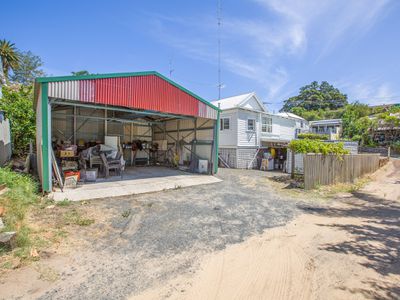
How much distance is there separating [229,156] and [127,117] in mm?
8317

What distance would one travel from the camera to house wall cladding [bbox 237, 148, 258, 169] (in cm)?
1698

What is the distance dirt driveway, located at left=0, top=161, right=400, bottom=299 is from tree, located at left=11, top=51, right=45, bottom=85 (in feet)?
135

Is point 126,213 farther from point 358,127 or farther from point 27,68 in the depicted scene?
point 27,68

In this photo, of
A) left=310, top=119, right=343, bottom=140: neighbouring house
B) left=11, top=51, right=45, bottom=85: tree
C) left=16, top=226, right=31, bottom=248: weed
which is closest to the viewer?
left=16, top=226, right=31, bottom=248: weed

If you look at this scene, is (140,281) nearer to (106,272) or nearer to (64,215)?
(106,272)

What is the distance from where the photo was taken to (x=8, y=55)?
26.5m

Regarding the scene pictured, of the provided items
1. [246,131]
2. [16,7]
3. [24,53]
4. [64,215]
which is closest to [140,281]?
[64,215]

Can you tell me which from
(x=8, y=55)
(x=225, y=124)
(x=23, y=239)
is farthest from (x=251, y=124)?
(x=8, y=55)

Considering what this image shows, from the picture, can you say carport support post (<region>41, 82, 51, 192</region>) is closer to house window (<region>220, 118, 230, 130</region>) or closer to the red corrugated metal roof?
the red corrugated metal roof

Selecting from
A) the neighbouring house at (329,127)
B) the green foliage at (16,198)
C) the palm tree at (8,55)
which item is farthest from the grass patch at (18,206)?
the neighbouring house at (329,127)

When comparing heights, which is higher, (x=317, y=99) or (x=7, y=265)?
(x=317, y=99)

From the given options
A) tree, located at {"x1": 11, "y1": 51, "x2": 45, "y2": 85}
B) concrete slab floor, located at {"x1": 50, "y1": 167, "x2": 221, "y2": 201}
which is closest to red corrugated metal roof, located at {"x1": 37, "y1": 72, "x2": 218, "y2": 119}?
concrete slab floor, located at {"x1": 50, "y1": 167, "x2": 221, "y2": 201}

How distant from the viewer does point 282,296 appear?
2742 mm

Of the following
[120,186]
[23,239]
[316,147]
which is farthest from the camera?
[316,147]
